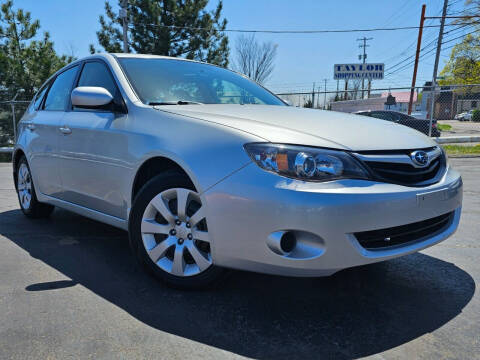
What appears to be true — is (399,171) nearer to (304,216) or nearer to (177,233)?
(304,216)

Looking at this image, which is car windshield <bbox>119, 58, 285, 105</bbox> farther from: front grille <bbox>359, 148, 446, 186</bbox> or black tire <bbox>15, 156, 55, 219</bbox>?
black tire <bbox>15, 156, 55, 219</bbox>

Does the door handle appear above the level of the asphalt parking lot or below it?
above

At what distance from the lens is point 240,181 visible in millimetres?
2191

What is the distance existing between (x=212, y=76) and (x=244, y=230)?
1.97 m

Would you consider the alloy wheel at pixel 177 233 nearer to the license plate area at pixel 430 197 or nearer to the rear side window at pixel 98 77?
the rear side window at pixel 98 77

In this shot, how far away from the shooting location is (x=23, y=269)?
311 cm

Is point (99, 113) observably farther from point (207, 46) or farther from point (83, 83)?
point (207, 46)

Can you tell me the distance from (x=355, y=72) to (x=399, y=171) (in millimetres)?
35885

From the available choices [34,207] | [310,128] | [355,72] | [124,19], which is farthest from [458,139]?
[355,72]

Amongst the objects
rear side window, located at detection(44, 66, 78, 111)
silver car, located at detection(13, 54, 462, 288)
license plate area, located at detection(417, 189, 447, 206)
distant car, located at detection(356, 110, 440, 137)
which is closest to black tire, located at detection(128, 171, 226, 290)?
silver car, located at detection(13, 54, 462, 288)

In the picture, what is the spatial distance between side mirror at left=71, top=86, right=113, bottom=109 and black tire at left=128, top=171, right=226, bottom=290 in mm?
722

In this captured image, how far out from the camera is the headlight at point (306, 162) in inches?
84.2

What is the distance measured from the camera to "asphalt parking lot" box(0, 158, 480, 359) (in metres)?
2.01

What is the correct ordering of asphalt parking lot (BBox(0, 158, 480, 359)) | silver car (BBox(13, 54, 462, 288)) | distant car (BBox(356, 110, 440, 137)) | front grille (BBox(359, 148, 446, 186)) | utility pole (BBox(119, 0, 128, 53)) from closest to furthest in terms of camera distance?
asphalt parking lot (BBox(0, 158, 480, 359))
silver car (BBox(13, 54, 462, 288))
front grille (BBox(359, 148, 446, 186))
distant car (BBox(356, 110, 440, 137))
utility pole (BBox(119, 0, 128, 53))
